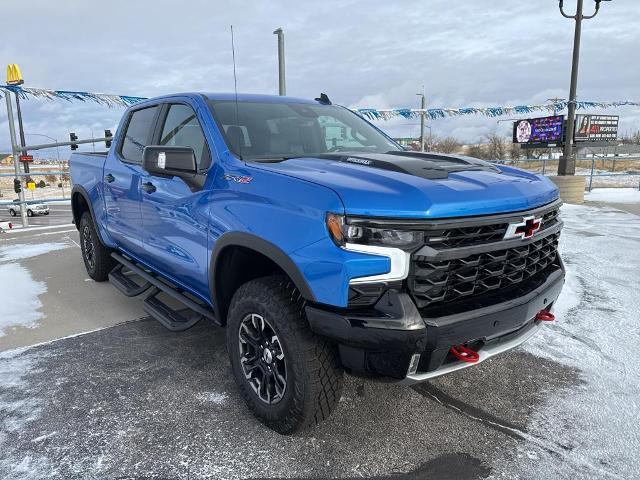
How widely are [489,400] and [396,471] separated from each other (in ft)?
3.06

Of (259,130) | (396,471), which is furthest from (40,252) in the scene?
(396,471)

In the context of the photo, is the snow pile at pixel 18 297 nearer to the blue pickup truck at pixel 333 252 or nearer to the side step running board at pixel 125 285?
the side step running board at pixel 125 285

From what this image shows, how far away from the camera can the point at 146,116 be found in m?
4.19

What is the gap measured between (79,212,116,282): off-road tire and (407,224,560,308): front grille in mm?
4058

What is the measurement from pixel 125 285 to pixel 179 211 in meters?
1.61

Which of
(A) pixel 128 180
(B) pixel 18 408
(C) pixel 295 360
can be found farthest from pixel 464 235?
(A) pixel 128 180

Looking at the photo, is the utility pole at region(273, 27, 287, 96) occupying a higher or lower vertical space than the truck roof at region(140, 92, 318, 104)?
higher

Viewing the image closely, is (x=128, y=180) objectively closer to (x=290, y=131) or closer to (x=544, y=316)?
(x=290, y=131)

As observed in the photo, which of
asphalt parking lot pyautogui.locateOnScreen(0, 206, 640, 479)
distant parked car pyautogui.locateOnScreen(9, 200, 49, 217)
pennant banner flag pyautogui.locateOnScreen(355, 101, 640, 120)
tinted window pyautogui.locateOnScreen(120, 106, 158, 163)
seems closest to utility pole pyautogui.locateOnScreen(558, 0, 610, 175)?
pennant banner flag pyautogui.locateOnScreen(355, 101, 640, 120)

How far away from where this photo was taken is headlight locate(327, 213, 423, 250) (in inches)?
82.0

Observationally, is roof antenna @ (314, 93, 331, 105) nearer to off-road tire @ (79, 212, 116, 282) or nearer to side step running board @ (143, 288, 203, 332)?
side step running board @ (143, 288, 203, 332)

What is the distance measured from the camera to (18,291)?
5.19 metres

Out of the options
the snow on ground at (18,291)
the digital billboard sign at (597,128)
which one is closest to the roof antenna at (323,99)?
the snow on ground at (18,291)

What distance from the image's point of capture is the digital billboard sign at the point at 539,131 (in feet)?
89.0
